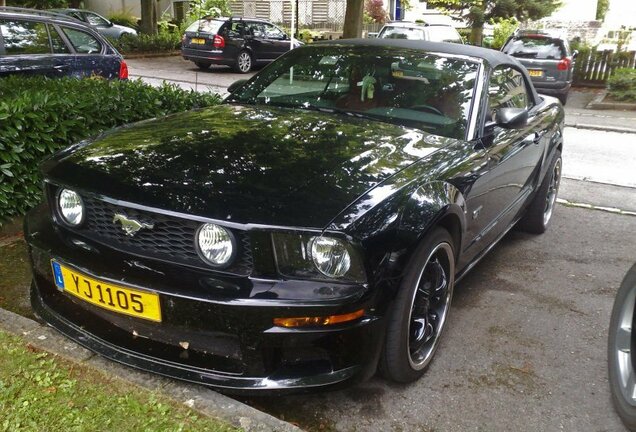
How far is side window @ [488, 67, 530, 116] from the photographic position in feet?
12.6

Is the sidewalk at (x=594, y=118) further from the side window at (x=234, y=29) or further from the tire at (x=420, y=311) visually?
the tire at (x=420, y=311)

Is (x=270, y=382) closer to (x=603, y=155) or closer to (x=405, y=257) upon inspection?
(x=405, y=257)

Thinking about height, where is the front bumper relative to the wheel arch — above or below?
below

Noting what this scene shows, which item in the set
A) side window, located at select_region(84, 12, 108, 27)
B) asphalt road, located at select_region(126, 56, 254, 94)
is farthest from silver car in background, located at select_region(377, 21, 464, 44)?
side window, located at select_region(84, 12, 108, 27)

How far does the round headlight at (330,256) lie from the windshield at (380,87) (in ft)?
4.64

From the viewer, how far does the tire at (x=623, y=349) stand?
2654 mm

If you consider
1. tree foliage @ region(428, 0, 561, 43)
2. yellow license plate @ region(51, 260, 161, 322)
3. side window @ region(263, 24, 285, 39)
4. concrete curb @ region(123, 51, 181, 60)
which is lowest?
concrete curb @ region(123, 51, 181, 60)

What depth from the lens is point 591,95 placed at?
15.7 meters

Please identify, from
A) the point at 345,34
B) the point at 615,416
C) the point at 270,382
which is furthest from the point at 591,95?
the point at 270,382

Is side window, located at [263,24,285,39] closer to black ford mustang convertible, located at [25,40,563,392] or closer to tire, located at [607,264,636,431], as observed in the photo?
black ford mustang convertible, located at [25,40,563,392]

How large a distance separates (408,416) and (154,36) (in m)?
20.6

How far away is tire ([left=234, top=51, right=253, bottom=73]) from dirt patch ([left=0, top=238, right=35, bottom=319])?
1329 centimetres

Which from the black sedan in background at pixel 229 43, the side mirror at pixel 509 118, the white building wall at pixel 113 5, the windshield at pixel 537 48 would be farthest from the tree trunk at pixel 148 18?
the side mirror at pixel 509 118

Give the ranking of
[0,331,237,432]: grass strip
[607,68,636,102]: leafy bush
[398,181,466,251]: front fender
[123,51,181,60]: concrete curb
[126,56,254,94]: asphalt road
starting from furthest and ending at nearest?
[123,51,181,60]: concrete curb
[126,56,254,94]: asphalt road
[607,68,636,102]: leafy bush
[398,181,466,251]: front fender
[0,331,237,432]: grass strip
